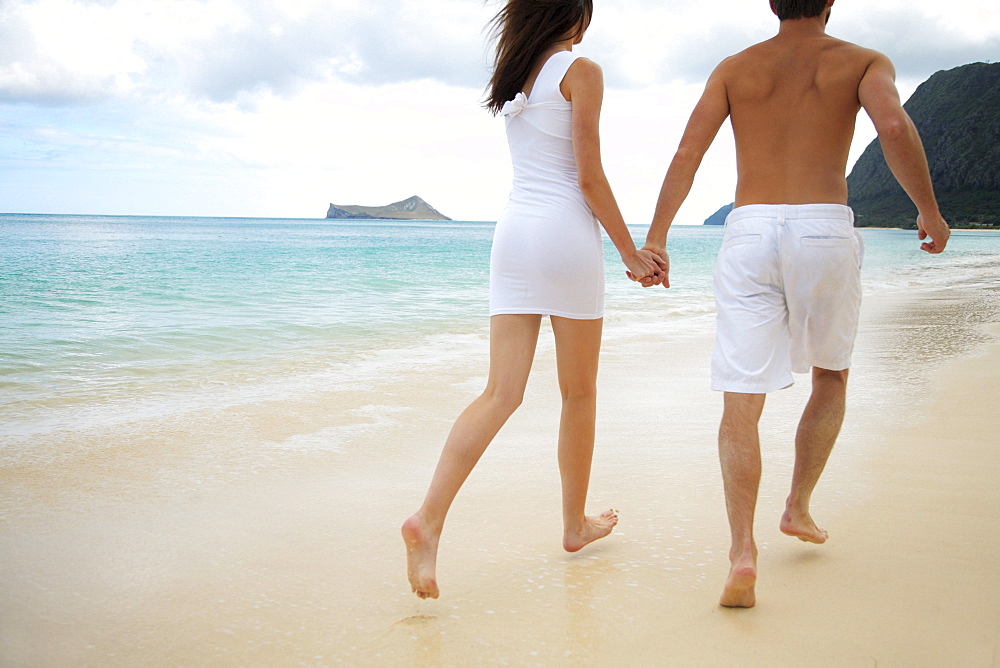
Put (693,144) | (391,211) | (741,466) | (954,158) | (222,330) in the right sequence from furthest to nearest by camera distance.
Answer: (391,211) < (954,158) < (222,330) < (693,144) < (741,466)

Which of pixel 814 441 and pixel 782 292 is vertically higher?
pixel 782 292

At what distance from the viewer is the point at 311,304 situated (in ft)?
38.2

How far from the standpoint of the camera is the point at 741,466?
7.22 feet

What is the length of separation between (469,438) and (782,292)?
1032mm

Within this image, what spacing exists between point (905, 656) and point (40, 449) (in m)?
3.90

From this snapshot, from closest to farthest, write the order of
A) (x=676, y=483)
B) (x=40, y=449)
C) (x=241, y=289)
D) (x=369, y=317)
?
(x=676, y=483) < (x=40, y=449) < (x=369, y=317) < (x=241, y=289)

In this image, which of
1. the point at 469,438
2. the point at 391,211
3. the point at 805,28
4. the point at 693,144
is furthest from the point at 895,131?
the point at 391,211

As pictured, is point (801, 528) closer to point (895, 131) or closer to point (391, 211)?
point (895, 131)

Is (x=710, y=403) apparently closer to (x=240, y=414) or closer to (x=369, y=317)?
(x=240, y=414)

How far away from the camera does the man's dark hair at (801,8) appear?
2.28 metres

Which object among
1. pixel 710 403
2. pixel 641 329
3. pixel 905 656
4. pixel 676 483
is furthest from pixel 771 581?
pixel 641 329

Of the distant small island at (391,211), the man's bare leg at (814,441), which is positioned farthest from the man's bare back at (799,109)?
the distant small island at (391,211)

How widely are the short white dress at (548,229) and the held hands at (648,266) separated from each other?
0.43 ft

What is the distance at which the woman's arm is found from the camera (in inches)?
85.8
